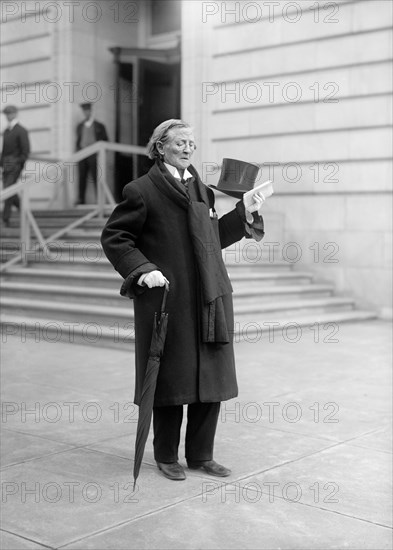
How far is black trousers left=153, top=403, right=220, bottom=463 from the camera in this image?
4789 millimetres

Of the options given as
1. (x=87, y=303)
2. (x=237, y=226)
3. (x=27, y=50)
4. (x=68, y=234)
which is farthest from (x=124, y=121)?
(x=237, y=226)

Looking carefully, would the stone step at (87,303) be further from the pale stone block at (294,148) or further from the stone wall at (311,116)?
the pale stone block at (294,148)

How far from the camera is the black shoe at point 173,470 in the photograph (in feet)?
15.5

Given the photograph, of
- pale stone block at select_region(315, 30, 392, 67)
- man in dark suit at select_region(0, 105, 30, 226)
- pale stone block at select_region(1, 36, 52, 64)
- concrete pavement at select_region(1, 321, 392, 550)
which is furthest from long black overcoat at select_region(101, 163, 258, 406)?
pale stone block at select_region(1, 36, 52, 64)

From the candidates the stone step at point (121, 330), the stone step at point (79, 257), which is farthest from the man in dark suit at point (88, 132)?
the stone step at point (121, 330)

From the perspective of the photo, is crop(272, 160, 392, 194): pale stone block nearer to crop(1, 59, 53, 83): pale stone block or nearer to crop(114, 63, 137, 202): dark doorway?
crop(114, 63, 137, 202): dark doorway

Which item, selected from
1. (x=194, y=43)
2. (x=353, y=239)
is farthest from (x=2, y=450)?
(x=194, y=43)

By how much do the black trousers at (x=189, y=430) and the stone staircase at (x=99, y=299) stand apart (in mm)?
4574

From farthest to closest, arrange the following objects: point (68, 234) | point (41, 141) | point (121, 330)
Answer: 1. point (41, 141)
2. point (68, 234)
3. point (121, 330)

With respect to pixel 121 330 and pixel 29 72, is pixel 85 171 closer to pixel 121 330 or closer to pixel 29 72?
pixel 29 72

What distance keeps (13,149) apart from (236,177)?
11547mm

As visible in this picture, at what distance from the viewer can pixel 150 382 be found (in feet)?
14.5

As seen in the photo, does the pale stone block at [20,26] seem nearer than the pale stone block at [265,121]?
No

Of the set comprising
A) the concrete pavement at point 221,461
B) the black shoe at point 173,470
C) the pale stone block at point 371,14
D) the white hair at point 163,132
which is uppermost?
the pale stone block at point 371,14
